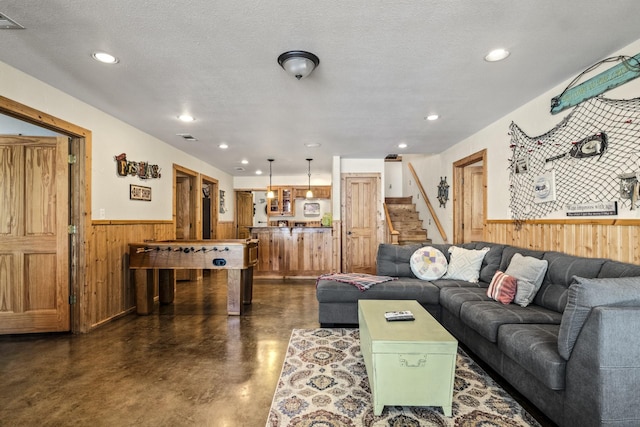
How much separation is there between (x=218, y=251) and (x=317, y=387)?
2.23m

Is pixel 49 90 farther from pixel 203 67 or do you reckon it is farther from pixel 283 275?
pixel 283 275

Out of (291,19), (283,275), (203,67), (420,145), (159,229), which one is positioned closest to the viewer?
(291,19)

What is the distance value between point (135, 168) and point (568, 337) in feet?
15.4

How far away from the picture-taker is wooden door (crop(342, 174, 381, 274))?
636 cm

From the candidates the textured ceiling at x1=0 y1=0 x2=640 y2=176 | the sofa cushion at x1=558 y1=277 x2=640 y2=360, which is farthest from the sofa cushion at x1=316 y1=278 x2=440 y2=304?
the textured ceiling at x1=0 y1=0 x2=640 y2=176

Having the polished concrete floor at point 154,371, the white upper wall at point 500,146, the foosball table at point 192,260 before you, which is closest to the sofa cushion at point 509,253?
the white upper wall at point 500,146

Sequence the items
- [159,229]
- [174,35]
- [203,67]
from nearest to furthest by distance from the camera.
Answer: [174,35]
[203,67]
[159,229]

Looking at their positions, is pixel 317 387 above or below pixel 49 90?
below

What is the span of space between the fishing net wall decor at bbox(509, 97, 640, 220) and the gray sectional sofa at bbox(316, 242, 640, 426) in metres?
0.55

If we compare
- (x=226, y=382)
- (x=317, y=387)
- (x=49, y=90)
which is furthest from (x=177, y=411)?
(x=49, y=90)

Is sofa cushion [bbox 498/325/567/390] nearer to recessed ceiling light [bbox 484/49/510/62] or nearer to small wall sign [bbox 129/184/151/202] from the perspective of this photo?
recessed ceiling light [bbox 484/49/510/62]

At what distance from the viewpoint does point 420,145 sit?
5.26 metres

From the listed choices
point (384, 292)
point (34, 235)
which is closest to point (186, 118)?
point (34, 235)

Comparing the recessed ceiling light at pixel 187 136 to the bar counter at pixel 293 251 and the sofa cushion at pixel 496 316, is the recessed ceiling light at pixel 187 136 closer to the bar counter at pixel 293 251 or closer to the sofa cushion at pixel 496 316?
the bar counter at pixel 293 251
